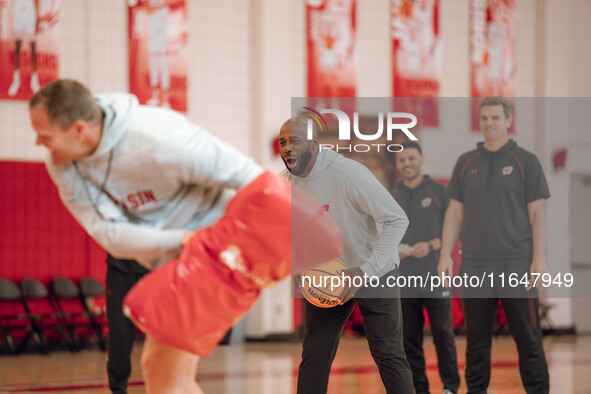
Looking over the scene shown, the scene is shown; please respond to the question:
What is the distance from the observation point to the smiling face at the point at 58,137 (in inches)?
114

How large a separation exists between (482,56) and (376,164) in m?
7.65

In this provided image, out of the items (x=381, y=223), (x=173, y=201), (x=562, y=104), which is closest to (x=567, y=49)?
(x=562, y=104)

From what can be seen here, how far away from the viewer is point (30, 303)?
Answer: 9.49 m

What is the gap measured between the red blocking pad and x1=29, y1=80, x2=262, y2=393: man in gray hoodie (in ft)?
0.56

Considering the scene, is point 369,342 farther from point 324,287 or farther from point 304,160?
point 304,160

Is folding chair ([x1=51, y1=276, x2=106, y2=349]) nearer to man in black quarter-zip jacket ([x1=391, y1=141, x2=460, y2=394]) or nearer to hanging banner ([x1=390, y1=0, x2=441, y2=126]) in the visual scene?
man in black quarter-zip jacket ([x1=391, y1=141, x2=460, y2=394])

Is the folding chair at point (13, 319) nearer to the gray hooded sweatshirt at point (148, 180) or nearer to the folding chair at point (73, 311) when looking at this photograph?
the folding chair at point (73, 311)

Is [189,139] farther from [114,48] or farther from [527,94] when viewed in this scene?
[527,94]

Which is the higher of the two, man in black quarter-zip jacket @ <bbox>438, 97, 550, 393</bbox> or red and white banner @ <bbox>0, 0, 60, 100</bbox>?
red and white banner @ <bbox>0, 0, 60, 100</bbox>

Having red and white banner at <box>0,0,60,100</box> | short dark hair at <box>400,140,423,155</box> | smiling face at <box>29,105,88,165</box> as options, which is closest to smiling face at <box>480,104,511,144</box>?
short dark hair at <box>400,140,423,155</box>

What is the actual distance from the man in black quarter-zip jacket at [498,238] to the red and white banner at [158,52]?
602 cm

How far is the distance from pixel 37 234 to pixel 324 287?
6596 mm

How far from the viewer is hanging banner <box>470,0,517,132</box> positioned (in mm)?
11672

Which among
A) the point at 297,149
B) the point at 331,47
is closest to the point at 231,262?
the point at 297,149
